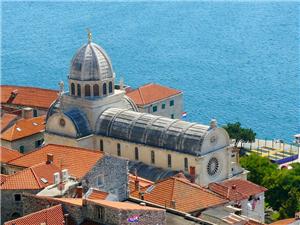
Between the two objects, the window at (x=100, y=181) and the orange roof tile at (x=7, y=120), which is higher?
the window at (x=100, y=181)

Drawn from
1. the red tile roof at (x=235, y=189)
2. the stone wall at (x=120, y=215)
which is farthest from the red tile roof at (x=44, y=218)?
the red tile roof at (x=235, y=189)

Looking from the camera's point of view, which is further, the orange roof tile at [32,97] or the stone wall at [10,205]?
the orange roof tile at [32,97]

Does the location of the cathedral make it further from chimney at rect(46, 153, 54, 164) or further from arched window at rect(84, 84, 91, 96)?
chimney at rect(46, 153, 54, 164)

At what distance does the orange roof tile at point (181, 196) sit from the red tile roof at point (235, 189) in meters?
2.92

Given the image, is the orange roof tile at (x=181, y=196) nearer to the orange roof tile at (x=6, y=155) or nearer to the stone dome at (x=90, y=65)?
the orange roof tile at (x=6, y=155)

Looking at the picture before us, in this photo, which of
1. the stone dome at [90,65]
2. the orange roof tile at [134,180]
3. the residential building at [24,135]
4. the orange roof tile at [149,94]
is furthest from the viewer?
the orange roof tile at [149,94]

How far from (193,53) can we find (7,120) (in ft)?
258

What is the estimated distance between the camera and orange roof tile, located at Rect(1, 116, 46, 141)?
236 feet


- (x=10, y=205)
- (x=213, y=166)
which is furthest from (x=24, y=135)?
(x=10, y=205)

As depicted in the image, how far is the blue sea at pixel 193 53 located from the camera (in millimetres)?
116375

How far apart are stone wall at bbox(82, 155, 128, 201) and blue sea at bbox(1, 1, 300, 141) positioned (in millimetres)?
54499

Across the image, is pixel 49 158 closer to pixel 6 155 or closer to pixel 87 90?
pixel 6 155

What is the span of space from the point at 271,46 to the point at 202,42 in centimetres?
1176

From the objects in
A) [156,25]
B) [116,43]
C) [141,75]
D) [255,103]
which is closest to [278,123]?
[255,103]
